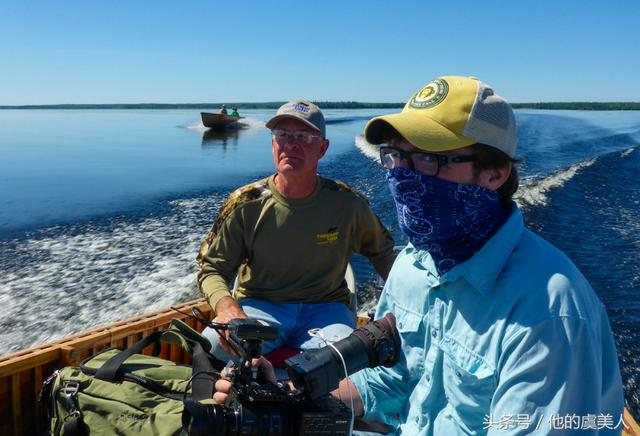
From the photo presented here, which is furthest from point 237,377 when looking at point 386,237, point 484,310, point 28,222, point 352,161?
point 352,161

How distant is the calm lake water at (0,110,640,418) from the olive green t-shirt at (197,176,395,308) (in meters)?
1.44

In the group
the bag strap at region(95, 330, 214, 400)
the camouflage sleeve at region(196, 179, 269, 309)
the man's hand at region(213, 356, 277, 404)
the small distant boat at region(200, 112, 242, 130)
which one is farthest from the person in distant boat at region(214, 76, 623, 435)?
the small distant boat at region(200, 112, 242, 130)

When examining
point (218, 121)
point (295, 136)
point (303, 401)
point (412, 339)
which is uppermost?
point (295, 136)

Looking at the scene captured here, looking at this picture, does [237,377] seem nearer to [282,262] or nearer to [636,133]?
[282,262]

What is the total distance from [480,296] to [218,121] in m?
37.1

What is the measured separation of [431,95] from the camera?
1.46 metres

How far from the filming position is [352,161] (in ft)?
57.1

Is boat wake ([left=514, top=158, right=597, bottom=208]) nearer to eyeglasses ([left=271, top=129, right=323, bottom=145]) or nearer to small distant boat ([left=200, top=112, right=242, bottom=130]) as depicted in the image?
eyeglasses ([left=271, top=129, right=323, bottom=145])

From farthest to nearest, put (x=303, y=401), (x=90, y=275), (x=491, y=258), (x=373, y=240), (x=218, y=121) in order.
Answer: (x=218, y=121) → (x=90, y=275) → (x=373, y=240) → (x=303, y=401) → (x=491, y=258)

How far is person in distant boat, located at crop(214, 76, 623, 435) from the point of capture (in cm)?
118

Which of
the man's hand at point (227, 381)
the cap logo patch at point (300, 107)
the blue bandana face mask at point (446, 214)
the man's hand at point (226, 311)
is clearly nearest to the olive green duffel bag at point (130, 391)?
the man's hand at point (226, 311)

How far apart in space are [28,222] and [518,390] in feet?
35.0

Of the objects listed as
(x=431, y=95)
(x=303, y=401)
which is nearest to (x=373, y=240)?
(x=303, y=401)

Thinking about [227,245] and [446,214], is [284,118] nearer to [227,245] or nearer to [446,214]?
[227,245]
